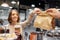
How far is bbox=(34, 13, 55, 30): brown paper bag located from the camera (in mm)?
1004

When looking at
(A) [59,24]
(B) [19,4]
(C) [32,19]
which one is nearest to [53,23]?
(A) [59,24]

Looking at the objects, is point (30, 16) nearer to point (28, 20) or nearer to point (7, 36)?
point (28, 20)

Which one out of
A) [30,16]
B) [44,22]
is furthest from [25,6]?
[44,22]

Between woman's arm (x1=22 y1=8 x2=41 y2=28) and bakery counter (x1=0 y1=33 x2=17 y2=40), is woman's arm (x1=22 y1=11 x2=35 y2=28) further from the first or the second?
bakery counter (x1=0 y1=33 x2=17 y2=40)

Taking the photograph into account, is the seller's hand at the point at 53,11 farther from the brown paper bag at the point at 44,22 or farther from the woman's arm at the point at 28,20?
the woman's arm at the point at 28,20

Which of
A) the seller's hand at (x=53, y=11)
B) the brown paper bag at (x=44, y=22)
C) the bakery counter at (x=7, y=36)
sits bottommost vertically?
the bakery counter at (x=7, y=36)

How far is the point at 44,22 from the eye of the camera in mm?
1016

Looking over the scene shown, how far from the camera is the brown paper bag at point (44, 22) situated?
1.00 m

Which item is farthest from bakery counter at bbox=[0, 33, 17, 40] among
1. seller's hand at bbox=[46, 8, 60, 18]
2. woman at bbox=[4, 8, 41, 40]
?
seller's hand at bbox=[46, 8, 60, 18]

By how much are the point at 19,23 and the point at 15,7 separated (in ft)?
0.41

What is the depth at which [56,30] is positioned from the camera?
995mm

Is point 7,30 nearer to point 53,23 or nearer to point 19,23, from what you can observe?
point 19,23

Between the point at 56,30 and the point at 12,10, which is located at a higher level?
the point at 12,10

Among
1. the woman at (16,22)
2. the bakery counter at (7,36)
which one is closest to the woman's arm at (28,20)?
the woman at (16,22)
